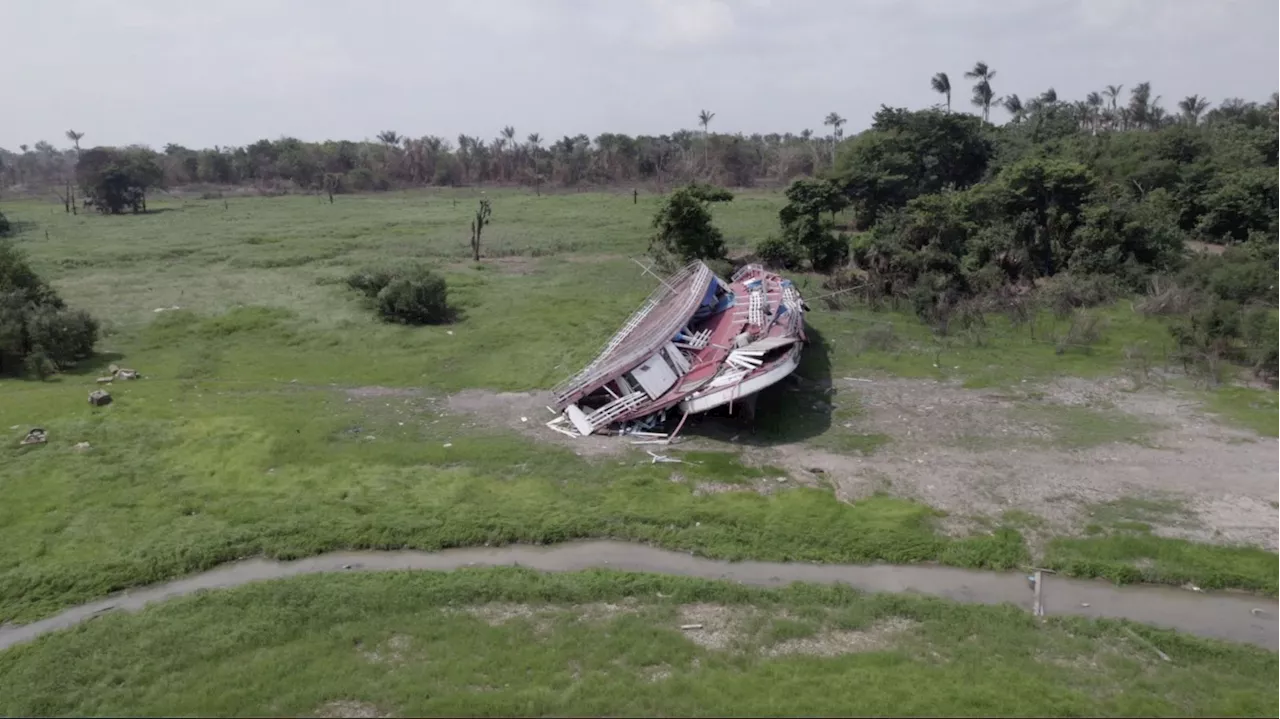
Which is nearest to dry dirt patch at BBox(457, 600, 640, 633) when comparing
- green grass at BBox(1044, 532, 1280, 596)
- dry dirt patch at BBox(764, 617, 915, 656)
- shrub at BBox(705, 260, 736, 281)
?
dry dirt patch at BBox(764, 617, 915, 656)

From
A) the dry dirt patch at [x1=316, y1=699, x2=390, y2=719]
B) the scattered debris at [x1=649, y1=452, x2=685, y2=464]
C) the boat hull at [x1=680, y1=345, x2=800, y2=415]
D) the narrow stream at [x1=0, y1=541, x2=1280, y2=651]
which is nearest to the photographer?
the dry dirt patch at [x1=316, y1=699, x2=390, y2=719]

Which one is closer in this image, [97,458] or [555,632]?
[555,632]

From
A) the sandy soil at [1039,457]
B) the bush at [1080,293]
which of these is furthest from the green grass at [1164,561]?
the bush at [1080,293]

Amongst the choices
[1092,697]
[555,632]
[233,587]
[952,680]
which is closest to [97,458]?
[233,587]

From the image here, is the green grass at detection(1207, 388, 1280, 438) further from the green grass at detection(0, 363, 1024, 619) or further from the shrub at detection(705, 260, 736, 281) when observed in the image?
the shrub at detection(705, 260, 736, 281)

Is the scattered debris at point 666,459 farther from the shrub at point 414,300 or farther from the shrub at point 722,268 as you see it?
the shrub at point 722,268

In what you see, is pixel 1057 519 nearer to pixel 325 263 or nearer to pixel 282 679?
pixel 282 679

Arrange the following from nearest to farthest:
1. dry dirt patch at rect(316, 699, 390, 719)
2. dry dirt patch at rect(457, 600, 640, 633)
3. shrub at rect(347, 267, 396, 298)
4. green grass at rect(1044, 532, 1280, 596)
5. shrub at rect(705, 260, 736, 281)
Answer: dry dirt patch at rect(316, 699, 390, 719) < dry dirt patch at rect(457, 600, 640, 633) < green grass at rect(1044, 532, 1280, 596) < shrub at rect(347, 267, 396, 298) < shrub at rect(705, 260, 736, 281)
